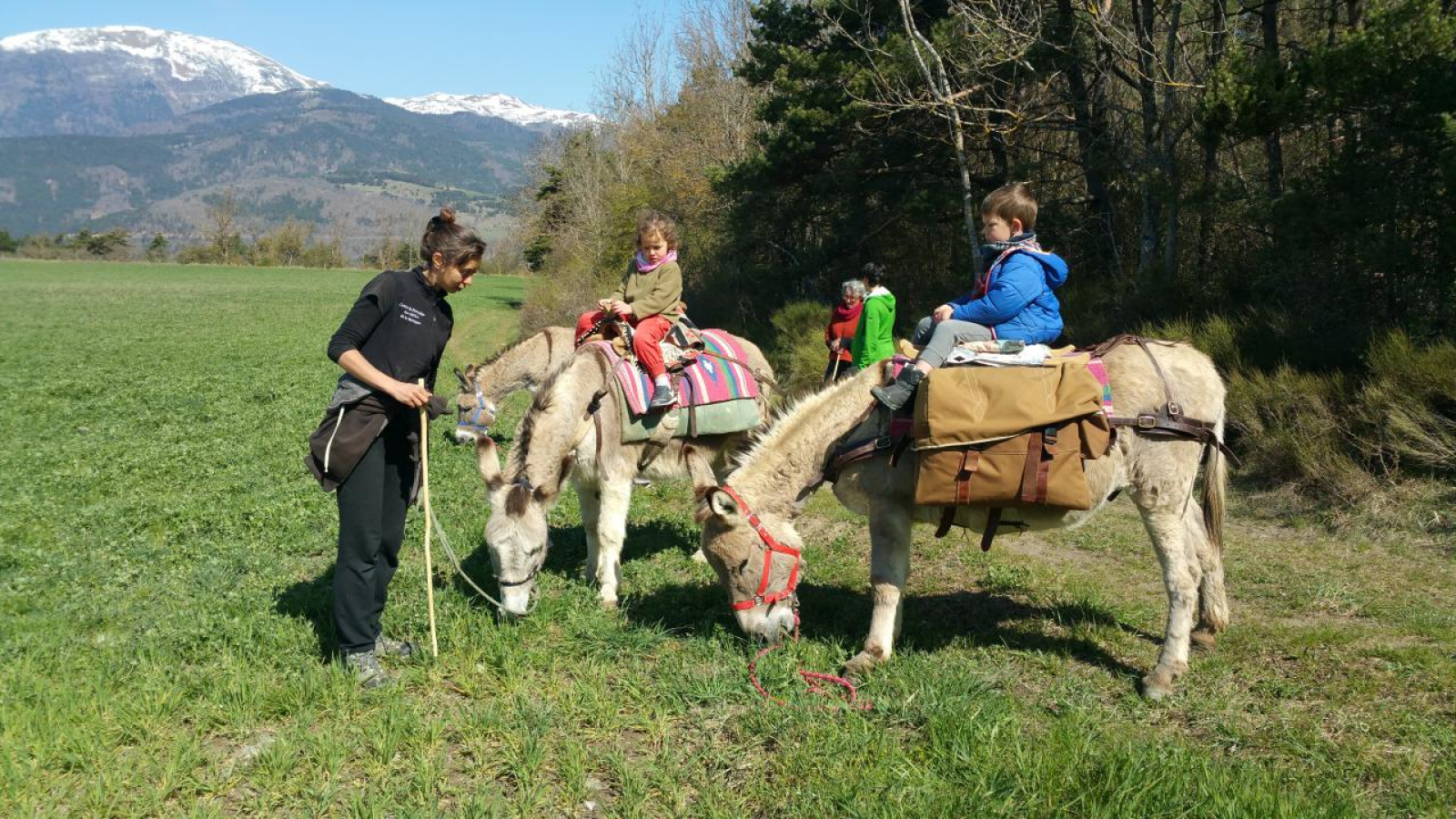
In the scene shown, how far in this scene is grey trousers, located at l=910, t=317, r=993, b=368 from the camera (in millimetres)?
4359

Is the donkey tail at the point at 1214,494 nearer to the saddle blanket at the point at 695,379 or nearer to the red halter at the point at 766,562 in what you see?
the red halter at the point at 766,562

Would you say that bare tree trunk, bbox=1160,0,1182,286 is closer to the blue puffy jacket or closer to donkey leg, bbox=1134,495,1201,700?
the blue puffy jacket

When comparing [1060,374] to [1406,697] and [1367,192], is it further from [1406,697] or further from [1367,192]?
[1367,192]

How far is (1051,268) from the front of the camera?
4418 millimetres

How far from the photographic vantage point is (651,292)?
267 inches

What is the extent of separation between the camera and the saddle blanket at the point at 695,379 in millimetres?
6172

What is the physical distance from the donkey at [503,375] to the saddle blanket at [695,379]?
156 inches

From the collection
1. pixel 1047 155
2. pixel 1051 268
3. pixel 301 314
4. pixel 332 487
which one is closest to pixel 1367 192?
pixel 1051 268

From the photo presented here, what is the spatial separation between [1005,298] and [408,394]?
3.13 m

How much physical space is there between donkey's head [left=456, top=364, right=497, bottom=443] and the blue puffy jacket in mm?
6741

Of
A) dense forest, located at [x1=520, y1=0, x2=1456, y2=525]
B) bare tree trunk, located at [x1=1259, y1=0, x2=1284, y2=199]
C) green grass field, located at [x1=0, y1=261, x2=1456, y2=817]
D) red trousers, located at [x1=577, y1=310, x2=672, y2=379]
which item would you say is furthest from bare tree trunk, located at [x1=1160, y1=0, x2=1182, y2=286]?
red trousers, located at [x1=577, y1=310, x2=672, y2=379]

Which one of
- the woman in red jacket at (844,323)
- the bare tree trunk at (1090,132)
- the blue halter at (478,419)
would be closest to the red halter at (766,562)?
the blue halter at (478,419)

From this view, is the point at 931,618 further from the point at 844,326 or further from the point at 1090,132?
the point at 1090,132

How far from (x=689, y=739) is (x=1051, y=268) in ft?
10.1
